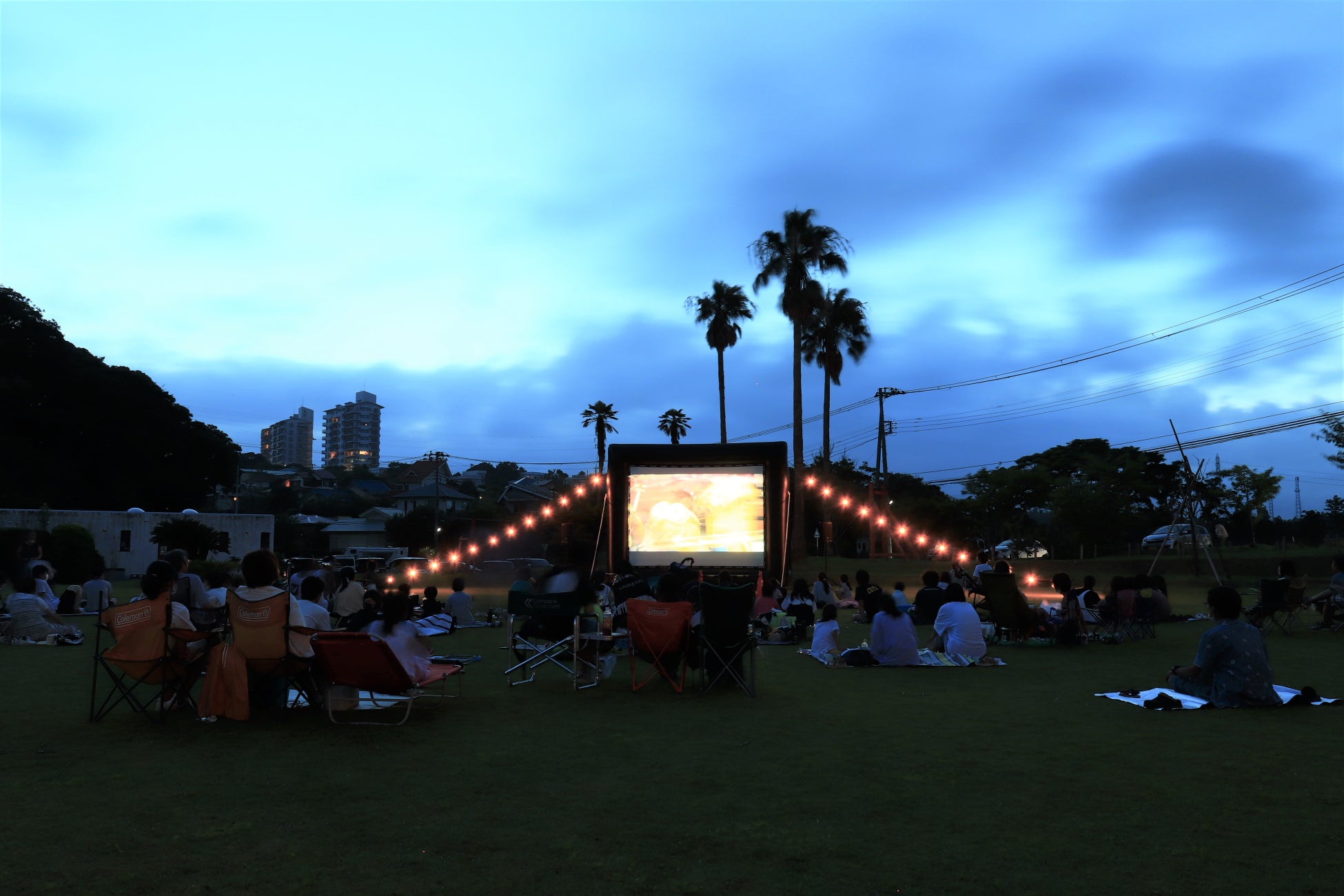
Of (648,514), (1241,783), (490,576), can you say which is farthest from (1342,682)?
(490,576)

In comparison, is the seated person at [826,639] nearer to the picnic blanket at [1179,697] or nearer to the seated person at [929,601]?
the picnic blanket at [1179,697]

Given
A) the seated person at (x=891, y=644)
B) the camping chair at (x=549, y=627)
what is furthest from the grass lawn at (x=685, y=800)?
the seated person at (x=891, y=644)

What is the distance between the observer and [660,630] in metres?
7.41

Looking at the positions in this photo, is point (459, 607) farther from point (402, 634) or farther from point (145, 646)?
point (145, 646)

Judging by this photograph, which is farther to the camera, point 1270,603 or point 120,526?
point 120,526

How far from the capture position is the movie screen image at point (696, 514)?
17.9 m

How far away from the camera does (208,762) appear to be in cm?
476

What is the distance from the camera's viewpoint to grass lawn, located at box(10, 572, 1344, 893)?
313 centimetres

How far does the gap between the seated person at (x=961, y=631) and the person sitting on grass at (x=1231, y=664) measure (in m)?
2.61

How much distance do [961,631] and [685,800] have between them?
5747mm

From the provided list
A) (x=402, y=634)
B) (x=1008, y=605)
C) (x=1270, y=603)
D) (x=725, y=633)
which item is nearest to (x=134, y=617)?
(x=402, y=634)

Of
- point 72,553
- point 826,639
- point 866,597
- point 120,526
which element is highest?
point 120,526

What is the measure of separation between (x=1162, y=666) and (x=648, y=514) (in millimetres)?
10711

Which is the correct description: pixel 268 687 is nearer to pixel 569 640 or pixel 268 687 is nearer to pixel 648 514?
pixel 569 640
